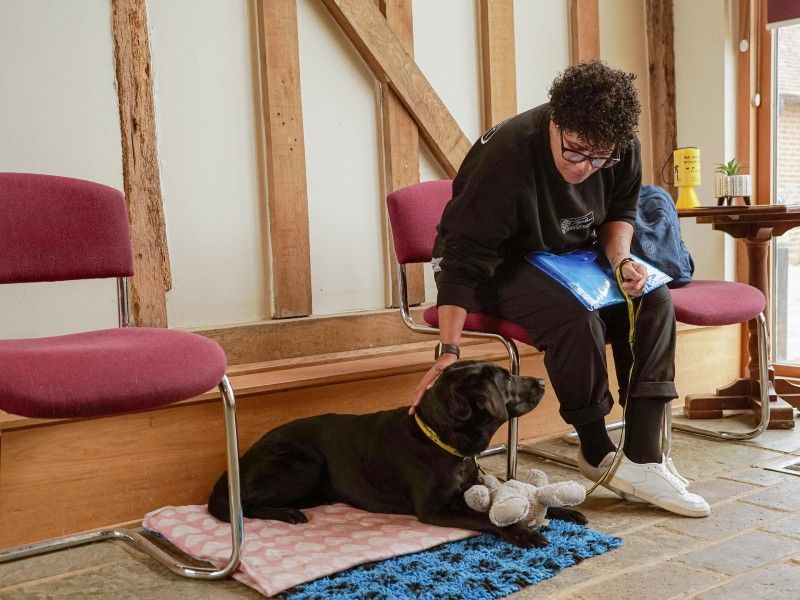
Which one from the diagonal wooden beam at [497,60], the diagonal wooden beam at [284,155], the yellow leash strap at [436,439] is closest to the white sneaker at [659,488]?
the yellow leash strap at [436,439]

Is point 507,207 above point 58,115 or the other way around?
the other way around

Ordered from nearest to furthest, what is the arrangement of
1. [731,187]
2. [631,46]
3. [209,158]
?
[209,158]
[731,187]
[631,46]

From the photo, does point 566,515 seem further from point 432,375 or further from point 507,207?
point 507,207

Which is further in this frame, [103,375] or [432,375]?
[432,375]

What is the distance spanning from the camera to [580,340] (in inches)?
83.8

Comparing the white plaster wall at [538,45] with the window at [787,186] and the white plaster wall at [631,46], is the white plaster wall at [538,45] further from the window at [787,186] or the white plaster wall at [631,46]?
the window at [787,186]

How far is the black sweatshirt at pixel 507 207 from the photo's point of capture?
2189 millimetres

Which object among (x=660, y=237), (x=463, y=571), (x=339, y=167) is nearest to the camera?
(x=463, y=571)

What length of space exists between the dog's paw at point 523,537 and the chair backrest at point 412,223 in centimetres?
95

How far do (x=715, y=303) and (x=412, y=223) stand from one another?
98 centimetres

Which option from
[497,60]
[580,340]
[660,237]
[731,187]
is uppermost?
[497,60]

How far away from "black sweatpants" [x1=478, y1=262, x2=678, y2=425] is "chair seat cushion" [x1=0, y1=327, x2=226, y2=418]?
0.84 meters

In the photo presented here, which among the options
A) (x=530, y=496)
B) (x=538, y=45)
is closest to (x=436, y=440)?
(x=530, y=496)

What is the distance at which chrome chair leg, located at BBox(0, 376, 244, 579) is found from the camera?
6.05 ft
